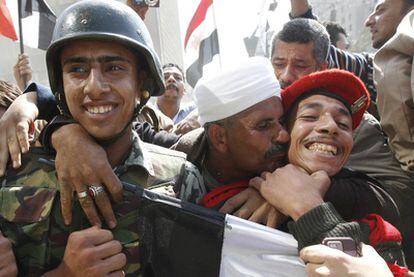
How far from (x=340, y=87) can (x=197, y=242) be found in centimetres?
109

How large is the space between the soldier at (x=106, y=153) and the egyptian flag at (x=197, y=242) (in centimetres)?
6

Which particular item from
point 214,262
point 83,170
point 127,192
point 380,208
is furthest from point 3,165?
point 380,208

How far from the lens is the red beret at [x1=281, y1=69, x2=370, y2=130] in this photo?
2.60 m

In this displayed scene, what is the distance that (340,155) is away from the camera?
2.49 m

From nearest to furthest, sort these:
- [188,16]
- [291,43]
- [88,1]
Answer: [88,1]
[291,43]
[188,16]

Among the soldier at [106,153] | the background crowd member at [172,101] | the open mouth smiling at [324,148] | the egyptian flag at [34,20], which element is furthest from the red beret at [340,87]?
the egyptian flag at [34,20]

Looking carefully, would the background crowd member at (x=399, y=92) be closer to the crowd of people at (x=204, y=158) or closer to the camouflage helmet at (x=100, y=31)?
the crowd of people at (x=204, y=158)

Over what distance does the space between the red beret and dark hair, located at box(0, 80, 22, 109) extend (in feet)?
6.32

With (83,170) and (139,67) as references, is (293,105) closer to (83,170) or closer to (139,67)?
(139,67)

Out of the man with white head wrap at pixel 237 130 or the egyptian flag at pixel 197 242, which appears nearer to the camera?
the egyptian flag at pixel 197 242

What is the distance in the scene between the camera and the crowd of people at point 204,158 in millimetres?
2160

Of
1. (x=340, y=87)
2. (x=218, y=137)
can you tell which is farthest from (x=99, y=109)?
(x=340, y=87)

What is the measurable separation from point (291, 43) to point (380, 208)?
1795mm

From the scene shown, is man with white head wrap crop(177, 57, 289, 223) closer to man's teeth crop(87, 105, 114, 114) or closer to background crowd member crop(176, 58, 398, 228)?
background crowd member crop(176, 58, 398, 228)
